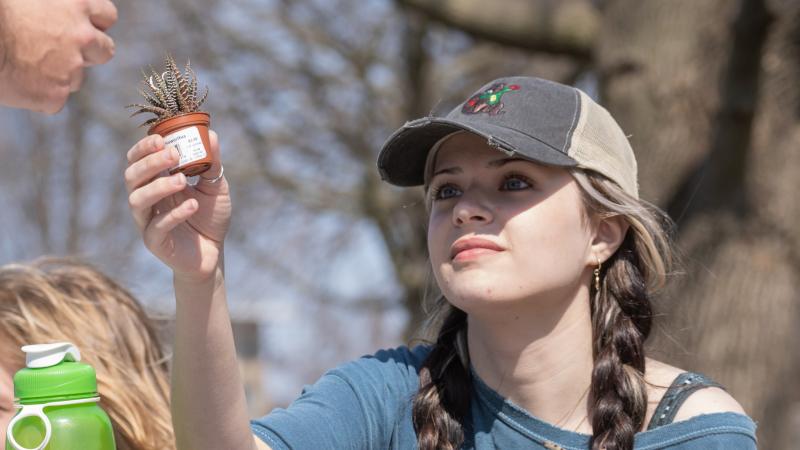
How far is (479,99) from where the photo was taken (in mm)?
2496

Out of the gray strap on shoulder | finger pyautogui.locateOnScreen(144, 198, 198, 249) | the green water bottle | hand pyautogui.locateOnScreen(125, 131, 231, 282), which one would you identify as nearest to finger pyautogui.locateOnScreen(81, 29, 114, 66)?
hand pyautogui.locateOnScreen(125, 131, 231, 282)

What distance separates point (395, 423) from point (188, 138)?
39.7 inches

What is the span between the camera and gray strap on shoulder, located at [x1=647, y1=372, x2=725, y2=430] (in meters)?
2.29

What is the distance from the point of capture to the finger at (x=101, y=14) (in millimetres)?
1865

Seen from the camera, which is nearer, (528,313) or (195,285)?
(195,285)

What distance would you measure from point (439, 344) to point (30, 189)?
44.8 feet

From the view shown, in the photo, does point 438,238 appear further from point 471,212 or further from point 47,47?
point 47,47

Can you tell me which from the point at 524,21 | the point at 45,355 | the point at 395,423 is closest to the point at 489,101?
the point at 395,423

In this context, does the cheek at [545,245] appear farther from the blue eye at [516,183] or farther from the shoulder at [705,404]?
the shoulder at [705,404]

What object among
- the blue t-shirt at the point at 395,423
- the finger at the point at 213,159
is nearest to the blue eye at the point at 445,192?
the blue t-shirt at the point at 395,423

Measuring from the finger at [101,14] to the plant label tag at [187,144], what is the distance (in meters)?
0.32

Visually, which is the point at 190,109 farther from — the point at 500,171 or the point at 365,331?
the point at 365,331

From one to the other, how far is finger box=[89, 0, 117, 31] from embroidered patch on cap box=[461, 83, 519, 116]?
922mm

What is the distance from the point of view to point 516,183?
7.73ft
